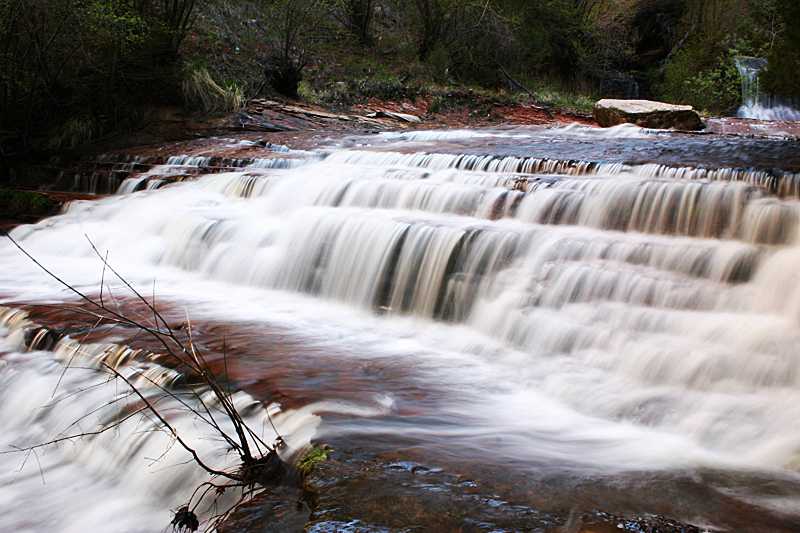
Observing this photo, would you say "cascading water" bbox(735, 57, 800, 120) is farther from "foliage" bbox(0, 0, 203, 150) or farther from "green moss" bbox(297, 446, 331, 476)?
"green moss" bbox(297, 446, 331, 476)

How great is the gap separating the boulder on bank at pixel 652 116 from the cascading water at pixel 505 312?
593 centimetres

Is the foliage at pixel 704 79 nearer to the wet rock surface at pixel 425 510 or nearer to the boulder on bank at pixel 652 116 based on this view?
the boulder on bank at pixel 652 116

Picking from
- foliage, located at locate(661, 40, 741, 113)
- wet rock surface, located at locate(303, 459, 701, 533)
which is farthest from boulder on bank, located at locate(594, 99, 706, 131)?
wet rock surface, located at locate(303, 459, 701, 533)

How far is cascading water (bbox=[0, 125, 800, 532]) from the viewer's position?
3.01 metres

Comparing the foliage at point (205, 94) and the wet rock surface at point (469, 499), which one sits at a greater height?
the foliage at point (205, 94)

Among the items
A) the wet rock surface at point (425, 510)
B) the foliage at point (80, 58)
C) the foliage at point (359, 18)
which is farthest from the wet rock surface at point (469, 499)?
the foliage at point (359, 18)

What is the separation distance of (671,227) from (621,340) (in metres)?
1.73

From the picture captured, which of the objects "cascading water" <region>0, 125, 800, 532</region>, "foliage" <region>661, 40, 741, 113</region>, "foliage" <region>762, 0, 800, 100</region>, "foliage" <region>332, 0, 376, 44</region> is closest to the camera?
"cascading water" <region>0, 125, 800, 532</region>

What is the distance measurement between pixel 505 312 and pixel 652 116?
29.1ft

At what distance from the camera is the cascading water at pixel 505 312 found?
301 centimetres

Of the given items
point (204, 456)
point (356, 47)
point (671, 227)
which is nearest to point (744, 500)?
point (204, 456)

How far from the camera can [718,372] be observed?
12.4 ft

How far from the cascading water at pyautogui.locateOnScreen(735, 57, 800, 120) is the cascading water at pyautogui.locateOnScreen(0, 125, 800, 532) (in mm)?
13665

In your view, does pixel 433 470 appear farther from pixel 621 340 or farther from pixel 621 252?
pixel 621 252
